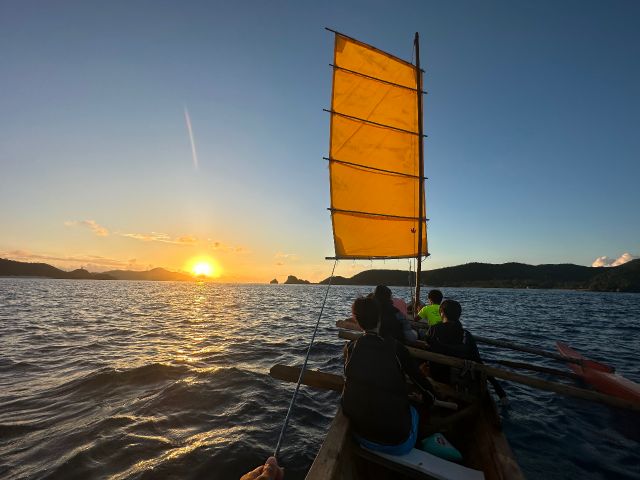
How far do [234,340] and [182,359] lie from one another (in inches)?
170

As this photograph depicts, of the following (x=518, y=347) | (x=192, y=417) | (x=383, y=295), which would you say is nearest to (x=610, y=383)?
(x=518, y=347)

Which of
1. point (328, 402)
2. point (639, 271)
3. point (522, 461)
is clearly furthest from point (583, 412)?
point (639, 271)

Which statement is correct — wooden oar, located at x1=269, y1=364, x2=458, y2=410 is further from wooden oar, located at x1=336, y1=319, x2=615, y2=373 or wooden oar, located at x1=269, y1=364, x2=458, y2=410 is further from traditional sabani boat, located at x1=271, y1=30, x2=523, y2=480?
traditional sabani boat, located at x1=271, y1=30, x2=523, y2=480

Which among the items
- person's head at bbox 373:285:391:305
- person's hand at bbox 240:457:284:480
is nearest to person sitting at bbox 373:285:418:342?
person's head at bbox 373:285:391:305

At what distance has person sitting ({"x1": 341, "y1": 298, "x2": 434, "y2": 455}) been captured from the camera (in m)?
3.94

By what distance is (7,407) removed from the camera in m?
7.84

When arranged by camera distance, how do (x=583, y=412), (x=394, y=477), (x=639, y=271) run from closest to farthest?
1. (x=394, y=477)
2. (x=583, y=412)
3. (x=639, y=271)

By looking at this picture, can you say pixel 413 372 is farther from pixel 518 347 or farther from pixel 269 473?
pixel 518 347

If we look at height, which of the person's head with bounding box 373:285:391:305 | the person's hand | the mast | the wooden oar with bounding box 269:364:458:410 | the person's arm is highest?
the mast

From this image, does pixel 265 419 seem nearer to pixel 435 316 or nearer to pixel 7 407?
pixel 435 316

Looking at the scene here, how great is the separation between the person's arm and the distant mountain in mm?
140742

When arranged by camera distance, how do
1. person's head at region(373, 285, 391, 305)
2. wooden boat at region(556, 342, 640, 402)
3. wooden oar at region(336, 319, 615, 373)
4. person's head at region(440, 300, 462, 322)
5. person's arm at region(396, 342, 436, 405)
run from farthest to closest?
wooden oar at region(336, 319, 615, 373) → wooden boat at region(556, 342, 640, 402) → person's head at region(373, 285, 391, 305) → person's head at region(440, 300, 462, 322) → person's arm at region(396, 342, 436, 405)

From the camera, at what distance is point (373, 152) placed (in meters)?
16.3

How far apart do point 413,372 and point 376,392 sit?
1102 millimetres
